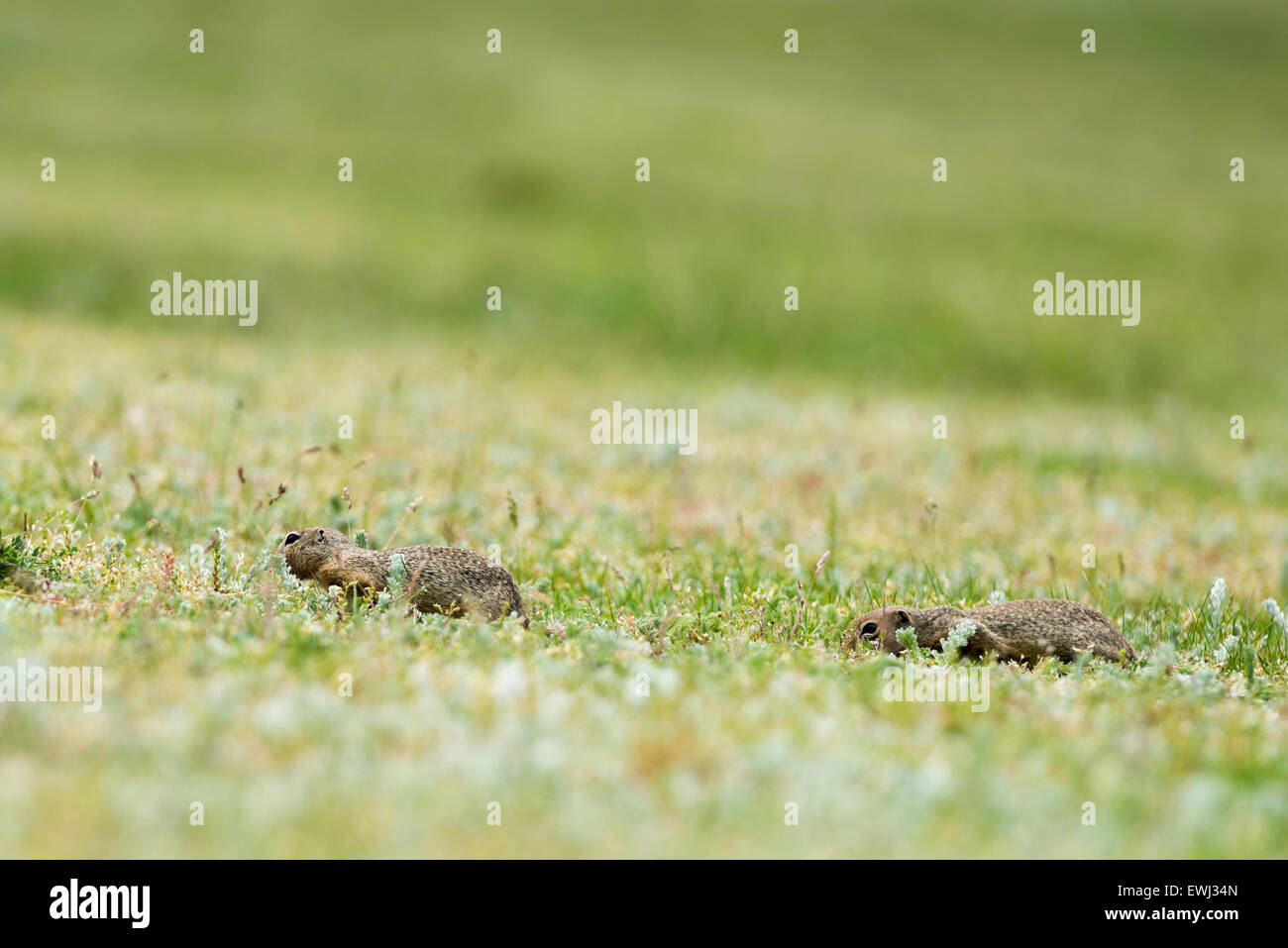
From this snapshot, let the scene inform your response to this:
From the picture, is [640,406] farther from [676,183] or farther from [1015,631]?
[676,183]

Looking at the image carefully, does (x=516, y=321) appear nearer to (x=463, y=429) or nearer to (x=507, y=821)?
(x=463, y=429)

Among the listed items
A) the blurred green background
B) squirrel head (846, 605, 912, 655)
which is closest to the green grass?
squirrel head (846, 605, 912, 655)

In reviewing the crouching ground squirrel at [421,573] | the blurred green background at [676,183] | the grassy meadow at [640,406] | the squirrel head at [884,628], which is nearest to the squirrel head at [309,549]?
the crouching ground squirrel at [421,573]

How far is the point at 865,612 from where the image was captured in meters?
9.27

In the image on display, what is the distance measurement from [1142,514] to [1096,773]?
10.4 meters

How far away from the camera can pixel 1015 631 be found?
28.9 feet

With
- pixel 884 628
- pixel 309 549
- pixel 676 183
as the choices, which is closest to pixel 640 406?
pixel 309 549

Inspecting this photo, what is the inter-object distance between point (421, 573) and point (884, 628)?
9.57ft

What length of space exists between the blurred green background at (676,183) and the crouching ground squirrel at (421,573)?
1423cm

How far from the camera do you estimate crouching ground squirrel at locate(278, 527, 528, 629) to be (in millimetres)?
8508

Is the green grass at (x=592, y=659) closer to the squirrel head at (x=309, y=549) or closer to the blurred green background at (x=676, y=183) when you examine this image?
the squirrel head at (x=309, y=549)

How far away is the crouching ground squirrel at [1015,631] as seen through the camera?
871cm

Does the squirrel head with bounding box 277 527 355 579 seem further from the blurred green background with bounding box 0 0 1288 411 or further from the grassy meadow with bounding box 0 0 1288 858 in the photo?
the blurred green background with bounding box 0 0 1288 411
